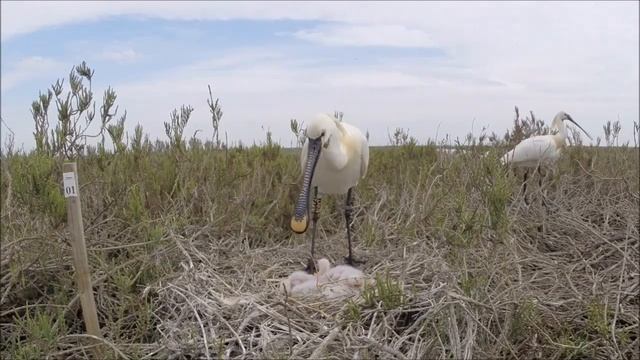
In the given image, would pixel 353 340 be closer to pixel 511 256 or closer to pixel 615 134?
pixel 511 256

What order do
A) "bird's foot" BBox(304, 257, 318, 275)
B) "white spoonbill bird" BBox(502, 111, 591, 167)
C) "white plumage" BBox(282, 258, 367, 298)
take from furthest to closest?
"white spoonbill bird" BBox(502, 111, 591, 167), "bird's foot" BBox(304, 257, 318, 275), "white plumage" BBox(282, 258, 367, 298)

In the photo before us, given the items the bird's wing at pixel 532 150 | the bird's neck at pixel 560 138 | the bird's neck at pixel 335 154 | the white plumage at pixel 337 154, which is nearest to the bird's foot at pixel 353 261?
the white plumage at pixel 337 154

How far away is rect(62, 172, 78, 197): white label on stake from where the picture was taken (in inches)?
107

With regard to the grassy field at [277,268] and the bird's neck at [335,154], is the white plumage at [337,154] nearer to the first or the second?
the bird's neck at [335,154]

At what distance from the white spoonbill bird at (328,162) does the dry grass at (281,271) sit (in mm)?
437

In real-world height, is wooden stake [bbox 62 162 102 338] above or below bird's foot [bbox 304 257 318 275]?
above

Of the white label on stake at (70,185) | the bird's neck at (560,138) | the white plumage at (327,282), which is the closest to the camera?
the white label on stake at (70,185)

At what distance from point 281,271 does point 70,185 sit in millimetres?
1853

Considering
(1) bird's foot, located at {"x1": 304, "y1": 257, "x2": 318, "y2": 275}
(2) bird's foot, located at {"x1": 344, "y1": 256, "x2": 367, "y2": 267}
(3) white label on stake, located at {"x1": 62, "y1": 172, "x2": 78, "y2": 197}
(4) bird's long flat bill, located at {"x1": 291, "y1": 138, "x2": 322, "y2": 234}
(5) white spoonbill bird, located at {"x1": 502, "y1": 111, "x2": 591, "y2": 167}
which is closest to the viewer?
(3) white label on stake, located at {"x1": 62, "y1": 172, "x2": 78, "y2": 197}

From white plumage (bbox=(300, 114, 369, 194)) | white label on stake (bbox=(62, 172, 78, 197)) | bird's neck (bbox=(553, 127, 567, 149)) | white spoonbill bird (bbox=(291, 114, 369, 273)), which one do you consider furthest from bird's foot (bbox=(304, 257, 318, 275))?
bird's neck (bbox=(553, 127, 567, 149))

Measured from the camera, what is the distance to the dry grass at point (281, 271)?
122 inches

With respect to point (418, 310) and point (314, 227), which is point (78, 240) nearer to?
point (418, 310)

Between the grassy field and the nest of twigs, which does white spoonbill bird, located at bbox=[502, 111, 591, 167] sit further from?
the nest of twigs

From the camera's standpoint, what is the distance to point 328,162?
406 cm
